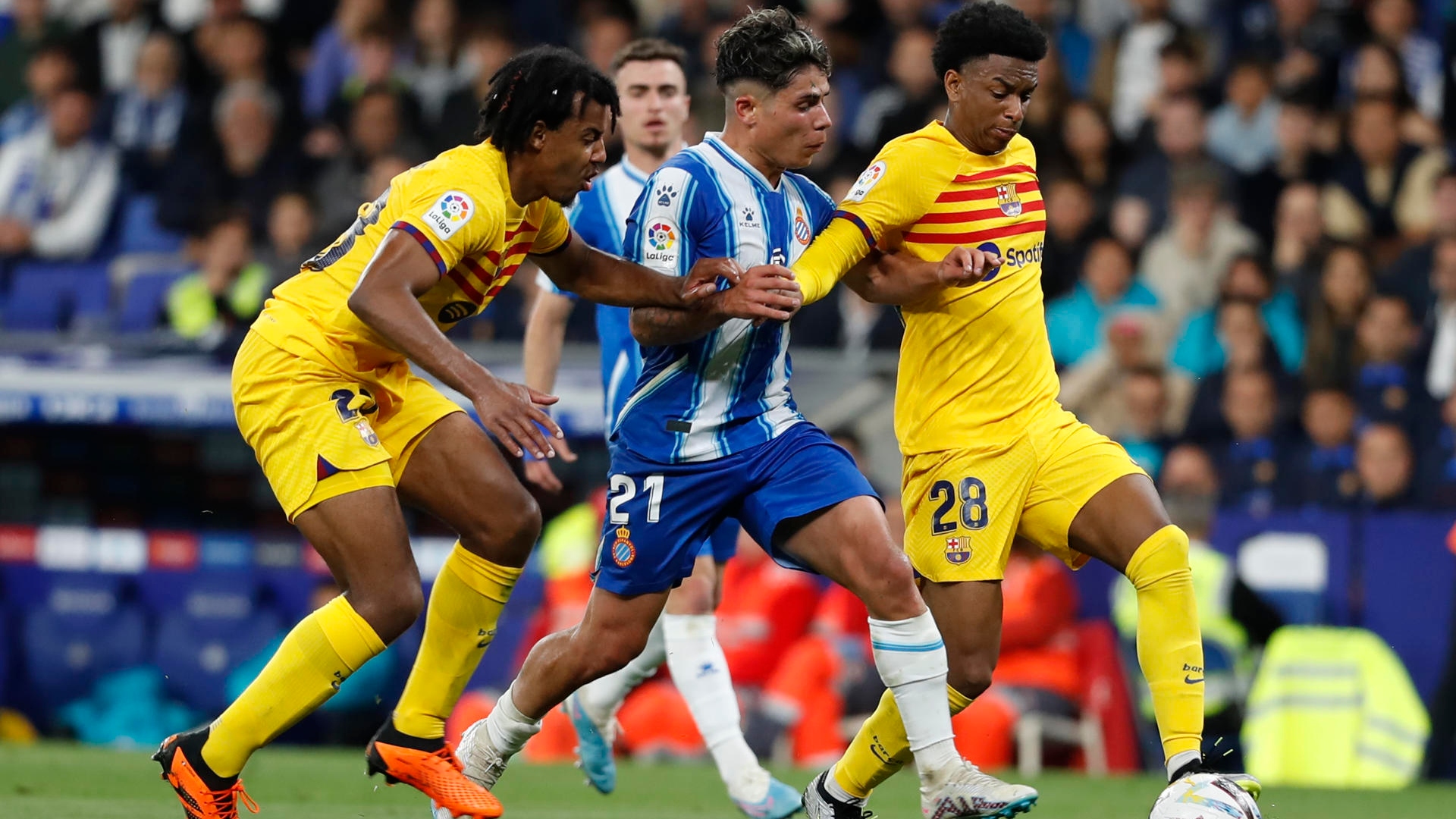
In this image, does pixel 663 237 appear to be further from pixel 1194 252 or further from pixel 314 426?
pixel 1194 252

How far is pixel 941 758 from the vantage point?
5.67 metres

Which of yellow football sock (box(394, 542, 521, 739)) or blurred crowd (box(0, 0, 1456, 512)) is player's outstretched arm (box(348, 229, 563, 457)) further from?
blurred crowd (box(0, 0, 1456, 512))

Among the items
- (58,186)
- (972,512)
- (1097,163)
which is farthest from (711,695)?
(58,186)

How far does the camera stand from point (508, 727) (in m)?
6.18

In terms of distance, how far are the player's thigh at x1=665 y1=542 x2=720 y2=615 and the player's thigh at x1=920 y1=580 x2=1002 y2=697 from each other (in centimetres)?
151

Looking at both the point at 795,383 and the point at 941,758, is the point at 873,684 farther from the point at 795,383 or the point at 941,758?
the point at 941,758

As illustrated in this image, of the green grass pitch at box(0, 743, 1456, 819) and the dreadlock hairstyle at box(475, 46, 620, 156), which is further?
the green grass pitch at box(0, 743, 1456, 819)

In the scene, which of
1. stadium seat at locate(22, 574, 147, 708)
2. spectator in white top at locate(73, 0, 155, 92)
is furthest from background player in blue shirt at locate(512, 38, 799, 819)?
spectator in white top at locate(73, 0, 155, 92)

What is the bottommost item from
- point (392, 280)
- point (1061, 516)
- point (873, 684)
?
point (873, 684)

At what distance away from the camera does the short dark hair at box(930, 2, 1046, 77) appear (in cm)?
604

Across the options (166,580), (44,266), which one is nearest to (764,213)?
(166,580)

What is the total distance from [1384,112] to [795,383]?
4150 mm

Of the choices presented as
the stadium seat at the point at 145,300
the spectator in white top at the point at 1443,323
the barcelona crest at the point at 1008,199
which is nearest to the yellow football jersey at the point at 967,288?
the barcelona crest at the point at 1008,199

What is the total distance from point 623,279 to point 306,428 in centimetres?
110
